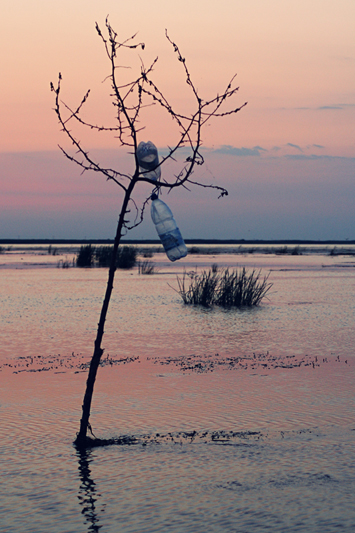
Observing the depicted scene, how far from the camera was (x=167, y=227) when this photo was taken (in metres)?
6.20

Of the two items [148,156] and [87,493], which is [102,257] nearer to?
[148,156]

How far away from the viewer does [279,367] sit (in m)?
9.49

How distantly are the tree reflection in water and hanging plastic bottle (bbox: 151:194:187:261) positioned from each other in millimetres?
1875

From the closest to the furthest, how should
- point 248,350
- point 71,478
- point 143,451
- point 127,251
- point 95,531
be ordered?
point 95,531 → point 71,478 → point 143,451 → point 248,350 → point 127,251

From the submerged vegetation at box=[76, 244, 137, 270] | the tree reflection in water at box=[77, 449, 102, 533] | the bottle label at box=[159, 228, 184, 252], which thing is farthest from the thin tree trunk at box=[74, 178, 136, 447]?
the submerged vegetation at box=[76, 244, 137, 270]

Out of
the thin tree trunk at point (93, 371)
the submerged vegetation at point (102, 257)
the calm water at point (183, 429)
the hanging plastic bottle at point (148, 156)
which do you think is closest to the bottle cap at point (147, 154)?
the hanging plastic bottle at point (148, 156)

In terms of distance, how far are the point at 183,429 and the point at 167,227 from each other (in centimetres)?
184

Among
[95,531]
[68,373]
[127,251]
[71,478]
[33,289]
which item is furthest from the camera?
[127,251]

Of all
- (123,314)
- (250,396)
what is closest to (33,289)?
(123,314)

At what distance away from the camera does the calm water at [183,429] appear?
4465mm

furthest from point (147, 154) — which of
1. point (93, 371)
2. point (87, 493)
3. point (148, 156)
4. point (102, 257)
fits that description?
point (102, 257)

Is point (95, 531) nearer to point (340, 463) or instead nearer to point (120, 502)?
point (120, 502)

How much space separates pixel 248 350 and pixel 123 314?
226 inches

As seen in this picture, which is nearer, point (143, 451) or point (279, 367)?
point (143, 451)
